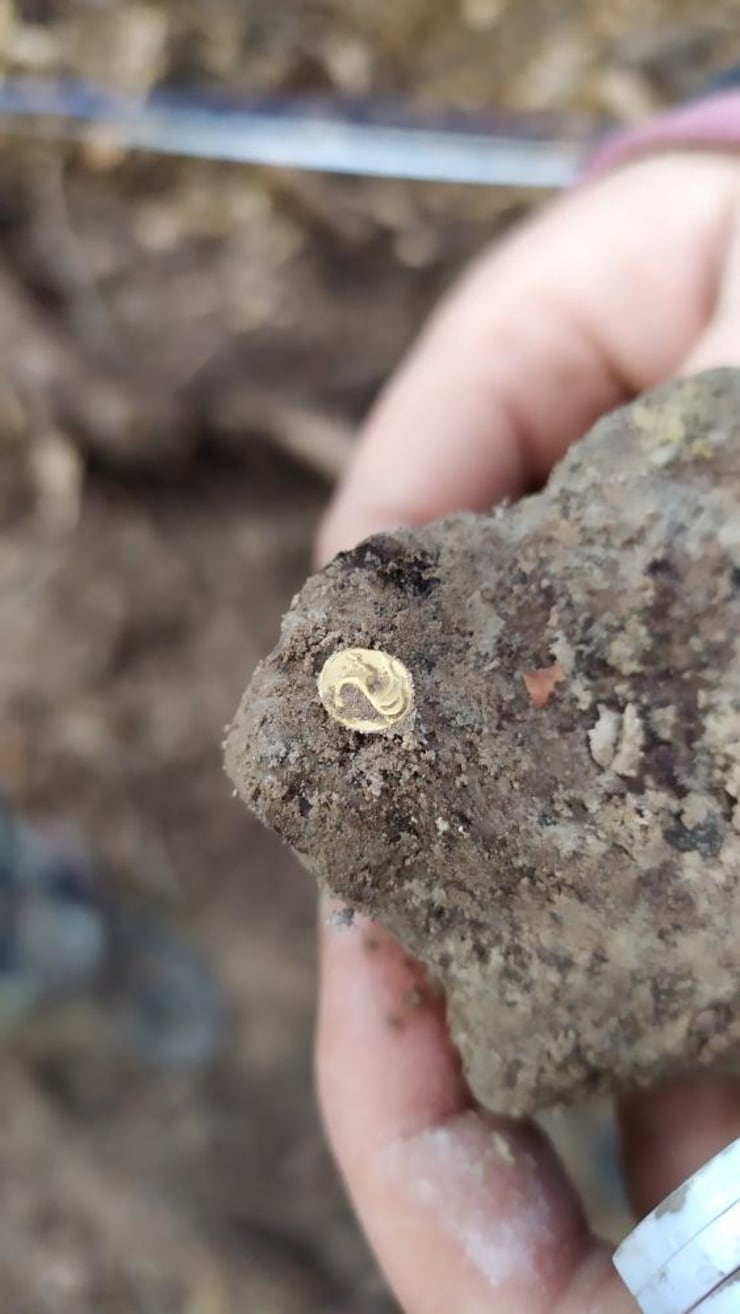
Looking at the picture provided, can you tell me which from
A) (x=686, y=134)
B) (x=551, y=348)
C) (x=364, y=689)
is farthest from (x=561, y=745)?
(x=686, y=134)

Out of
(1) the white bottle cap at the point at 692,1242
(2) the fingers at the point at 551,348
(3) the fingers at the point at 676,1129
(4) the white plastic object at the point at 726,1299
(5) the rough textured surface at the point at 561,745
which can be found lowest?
(4) the white plastic object at the point at 726,1299

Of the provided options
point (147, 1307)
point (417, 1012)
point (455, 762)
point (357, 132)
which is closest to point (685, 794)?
point (455, 762)

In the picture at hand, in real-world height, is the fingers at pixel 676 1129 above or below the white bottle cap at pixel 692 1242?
above

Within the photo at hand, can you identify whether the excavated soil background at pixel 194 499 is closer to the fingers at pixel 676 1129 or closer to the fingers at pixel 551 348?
the fingers at pixel 551 348

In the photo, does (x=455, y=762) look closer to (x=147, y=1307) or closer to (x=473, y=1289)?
(x=473, y=1289)

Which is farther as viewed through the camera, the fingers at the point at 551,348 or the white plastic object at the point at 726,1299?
the fingers at the point at 551,348

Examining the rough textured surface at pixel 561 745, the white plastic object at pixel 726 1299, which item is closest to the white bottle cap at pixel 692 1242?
the white plastic object at pixel 726 1299

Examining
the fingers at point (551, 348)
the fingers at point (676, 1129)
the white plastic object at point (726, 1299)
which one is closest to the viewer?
the white plastic object at point (726, 1299)
